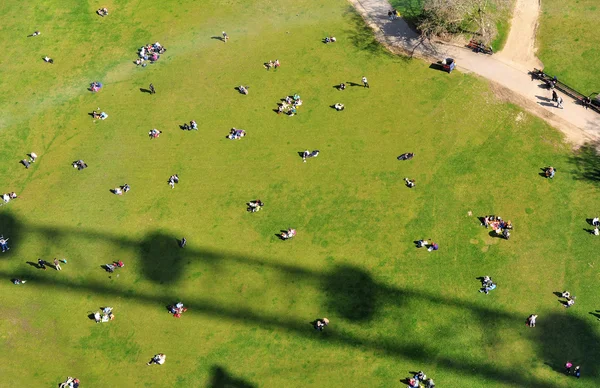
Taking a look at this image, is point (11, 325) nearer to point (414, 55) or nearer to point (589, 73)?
point (414, 55)


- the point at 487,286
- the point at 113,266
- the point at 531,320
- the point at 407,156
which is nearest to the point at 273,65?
the point at 407,156

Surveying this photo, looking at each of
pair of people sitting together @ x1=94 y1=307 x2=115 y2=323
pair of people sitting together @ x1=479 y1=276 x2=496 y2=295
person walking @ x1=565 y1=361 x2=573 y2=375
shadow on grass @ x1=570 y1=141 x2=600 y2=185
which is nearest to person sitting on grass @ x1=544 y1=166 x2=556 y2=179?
shadow on grass @ x1=570 y1=141 x2=600 y2=185

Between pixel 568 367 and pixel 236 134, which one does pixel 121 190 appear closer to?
pixel 236 134

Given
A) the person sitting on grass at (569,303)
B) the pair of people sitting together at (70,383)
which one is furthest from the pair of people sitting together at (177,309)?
the person sitting on grass at (569,303)

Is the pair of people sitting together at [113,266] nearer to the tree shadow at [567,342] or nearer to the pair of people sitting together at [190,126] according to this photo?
the pair of people sitting together at [190,126]

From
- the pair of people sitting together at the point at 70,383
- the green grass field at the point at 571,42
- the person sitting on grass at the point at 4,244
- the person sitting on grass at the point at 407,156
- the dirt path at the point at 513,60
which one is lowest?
the pair of people sitting together at the point at 70,383

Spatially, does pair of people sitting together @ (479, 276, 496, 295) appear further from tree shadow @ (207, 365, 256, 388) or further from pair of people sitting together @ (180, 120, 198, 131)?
pair of people sitting together @ (180, 120, 198, 131)
